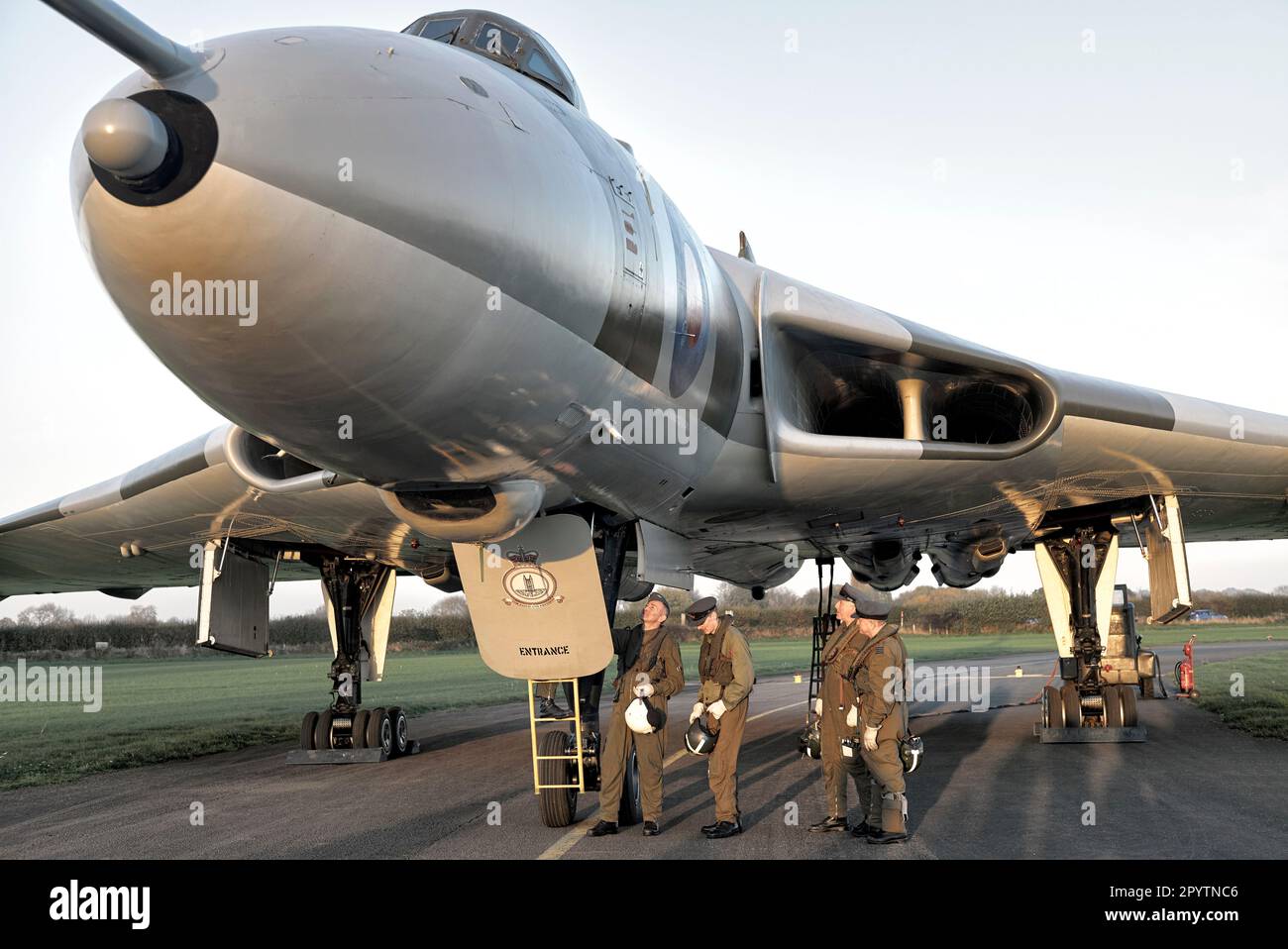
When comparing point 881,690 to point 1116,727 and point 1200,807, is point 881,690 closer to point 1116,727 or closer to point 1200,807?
point 1200,807

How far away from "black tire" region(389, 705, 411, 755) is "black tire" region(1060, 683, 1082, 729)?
25.9 feet

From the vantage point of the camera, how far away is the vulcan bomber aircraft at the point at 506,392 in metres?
3.60

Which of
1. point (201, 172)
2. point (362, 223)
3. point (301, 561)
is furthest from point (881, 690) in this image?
point (301, 561)

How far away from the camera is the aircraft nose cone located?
328 cm

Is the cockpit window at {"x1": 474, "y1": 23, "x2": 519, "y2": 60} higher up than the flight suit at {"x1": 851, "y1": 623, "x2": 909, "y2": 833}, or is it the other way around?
the cockpit window at {"x1": 474, "y1": 23, "x2": 519, "y2": 60}

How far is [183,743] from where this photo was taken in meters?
14.4

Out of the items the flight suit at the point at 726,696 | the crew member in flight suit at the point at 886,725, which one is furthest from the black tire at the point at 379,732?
the crew member in flight suit at the point at 886,725

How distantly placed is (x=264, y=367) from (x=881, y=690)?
13.7ft

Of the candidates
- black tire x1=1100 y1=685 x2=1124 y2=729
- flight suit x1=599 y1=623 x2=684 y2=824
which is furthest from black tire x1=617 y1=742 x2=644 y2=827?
black tire x1=1100 y1=685 x2=1124 y2=729

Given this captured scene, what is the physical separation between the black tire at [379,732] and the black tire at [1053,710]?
309 inches

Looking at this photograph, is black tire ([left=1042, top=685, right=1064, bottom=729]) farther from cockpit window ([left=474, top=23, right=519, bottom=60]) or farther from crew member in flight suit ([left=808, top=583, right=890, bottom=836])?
cockpit window ([left=474, top=23, right=519, bottom=60])

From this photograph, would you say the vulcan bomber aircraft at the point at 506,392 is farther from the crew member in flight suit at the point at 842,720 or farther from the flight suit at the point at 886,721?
the flight suit at the point at 886,721

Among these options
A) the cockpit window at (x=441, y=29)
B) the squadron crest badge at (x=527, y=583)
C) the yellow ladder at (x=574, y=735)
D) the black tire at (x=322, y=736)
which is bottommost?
the black tire at (x=322, y=736)

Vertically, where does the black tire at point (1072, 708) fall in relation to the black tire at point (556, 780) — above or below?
below
